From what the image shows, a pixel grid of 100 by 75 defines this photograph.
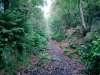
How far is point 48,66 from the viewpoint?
668 centimetres

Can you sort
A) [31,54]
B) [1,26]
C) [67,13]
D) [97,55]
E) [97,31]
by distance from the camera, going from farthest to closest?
1. [67,13]
2. [97,31]
3. [31,54]
4. [1,26]
5. [97,55]

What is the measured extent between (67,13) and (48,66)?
1275 centimetres

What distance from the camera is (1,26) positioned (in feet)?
18.6

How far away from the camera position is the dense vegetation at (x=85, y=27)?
5826 mm

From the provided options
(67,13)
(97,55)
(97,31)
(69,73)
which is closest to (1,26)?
(69,73)

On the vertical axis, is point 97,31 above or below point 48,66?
above

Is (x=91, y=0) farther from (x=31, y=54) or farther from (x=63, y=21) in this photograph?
(x=31, y=54)

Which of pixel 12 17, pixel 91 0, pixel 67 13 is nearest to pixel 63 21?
pixel 67 13

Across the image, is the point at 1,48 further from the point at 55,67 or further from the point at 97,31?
the point at 97,31

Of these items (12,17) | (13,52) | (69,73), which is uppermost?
(12,17)

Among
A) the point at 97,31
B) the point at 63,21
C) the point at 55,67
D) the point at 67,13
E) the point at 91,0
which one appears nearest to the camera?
the point at 55,67

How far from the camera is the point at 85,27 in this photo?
11.4m

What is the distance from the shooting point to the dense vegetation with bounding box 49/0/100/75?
5.83 metres

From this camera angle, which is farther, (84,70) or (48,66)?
(48,66)
